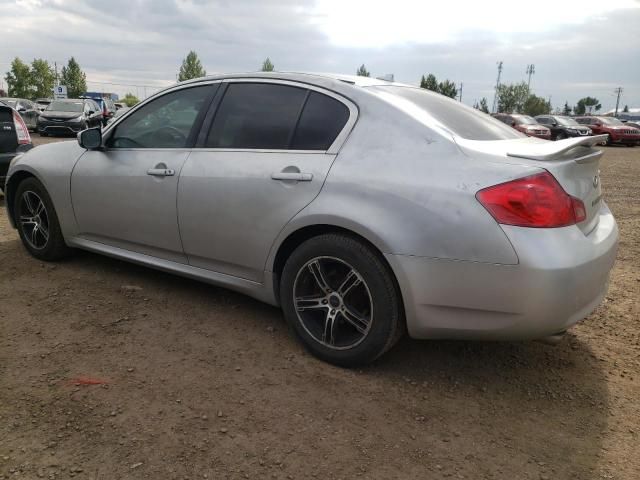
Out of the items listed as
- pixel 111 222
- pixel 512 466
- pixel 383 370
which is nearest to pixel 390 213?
pixel 383 370

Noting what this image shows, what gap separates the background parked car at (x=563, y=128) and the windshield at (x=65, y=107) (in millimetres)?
21106

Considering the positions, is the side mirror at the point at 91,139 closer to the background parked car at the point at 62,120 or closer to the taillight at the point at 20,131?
the taillight at the point at 20,131

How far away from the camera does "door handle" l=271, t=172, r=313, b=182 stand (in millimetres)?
2922

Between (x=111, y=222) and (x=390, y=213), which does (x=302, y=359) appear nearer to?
(x=390, y=213)

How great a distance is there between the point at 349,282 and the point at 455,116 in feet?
3.79

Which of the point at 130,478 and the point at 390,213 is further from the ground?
the point at 390,213

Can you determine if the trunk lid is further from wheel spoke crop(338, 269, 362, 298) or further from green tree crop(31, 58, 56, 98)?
green tree crop(31, 58, 56, 98)

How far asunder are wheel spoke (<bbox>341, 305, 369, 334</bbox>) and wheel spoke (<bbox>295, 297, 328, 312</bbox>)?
5.1 inches

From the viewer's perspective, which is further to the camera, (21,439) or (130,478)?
(21,439)

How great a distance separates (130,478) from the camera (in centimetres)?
207

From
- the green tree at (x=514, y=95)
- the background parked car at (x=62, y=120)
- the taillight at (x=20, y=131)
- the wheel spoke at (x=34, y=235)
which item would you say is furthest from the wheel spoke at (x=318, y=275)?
the green tree at (x=514, y=95)

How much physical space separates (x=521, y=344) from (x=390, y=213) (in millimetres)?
1370

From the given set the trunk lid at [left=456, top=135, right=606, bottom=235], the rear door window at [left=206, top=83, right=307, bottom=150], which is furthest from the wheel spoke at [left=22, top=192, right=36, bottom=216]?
the trunk lid at [left=456, top=135, right=606, bottom=235]

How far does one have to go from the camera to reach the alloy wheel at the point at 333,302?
2832 millimetres
